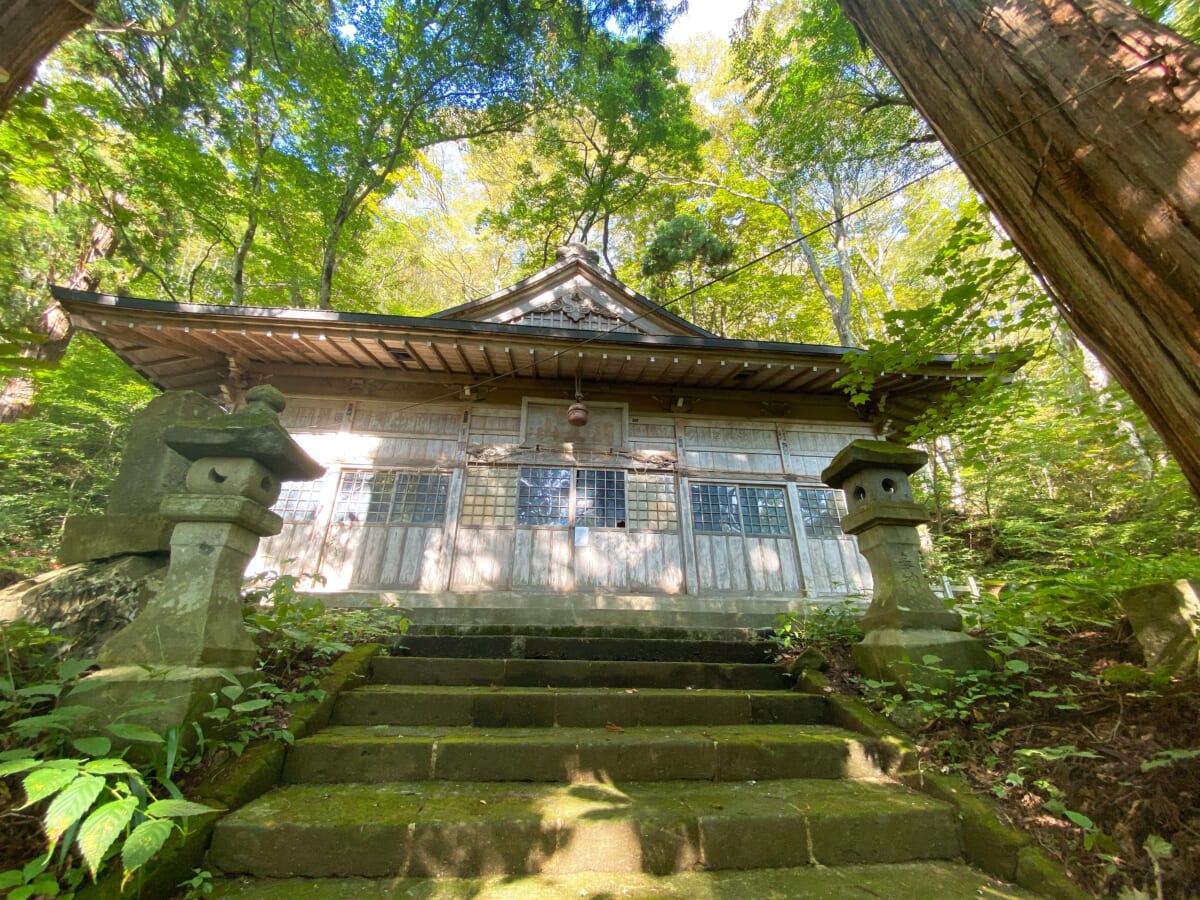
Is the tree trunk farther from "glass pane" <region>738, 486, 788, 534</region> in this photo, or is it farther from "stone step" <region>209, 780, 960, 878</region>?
"glass pane" <region>738, 486, 788, 534</region>

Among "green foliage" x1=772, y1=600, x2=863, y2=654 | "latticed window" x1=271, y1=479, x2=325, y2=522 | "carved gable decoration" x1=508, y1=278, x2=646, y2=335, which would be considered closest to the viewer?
"green foliage" x1=772, y1=600, x2=863, y2=654

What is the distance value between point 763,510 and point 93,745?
658 centimetres

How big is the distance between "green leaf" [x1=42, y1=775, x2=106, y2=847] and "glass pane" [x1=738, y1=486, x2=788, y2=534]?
249 inches

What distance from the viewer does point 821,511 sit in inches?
265

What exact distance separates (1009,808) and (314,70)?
14.8 meters

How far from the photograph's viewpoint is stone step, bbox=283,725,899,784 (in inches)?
89.7

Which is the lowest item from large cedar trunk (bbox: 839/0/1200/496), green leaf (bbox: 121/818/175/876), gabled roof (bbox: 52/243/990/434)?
green leaf (bbox: 121/818/175/876)

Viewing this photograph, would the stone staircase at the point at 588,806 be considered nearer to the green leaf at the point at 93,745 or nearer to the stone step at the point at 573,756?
the stone step at the point at 573,756

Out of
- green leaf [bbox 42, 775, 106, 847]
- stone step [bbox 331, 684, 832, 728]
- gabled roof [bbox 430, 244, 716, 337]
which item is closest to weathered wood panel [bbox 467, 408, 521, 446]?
gabled roof [bbox 430, 244, 716, 337]

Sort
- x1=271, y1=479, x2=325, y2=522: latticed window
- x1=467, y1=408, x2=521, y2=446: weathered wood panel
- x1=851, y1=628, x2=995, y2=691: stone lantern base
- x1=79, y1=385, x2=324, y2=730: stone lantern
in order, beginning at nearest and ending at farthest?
x1=79, y1=385, x2=324, y2=730: stone lantern → x1=851, y1=628, x2=995, y2=691: stone lantern base → x1=271, y1=479, x2=325, y2=522: latticed window → x1=467, y1=408, x2=521, y2=446: weathered wood panel

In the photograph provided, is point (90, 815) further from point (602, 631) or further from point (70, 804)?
point (602, 631)

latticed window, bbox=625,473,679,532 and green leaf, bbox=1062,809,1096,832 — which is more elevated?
latticed window, bbox=625,473,679,532

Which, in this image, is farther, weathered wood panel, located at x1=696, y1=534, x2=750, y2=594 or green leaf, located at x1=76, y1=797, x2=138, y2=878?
weathered wood panel, located at x1=696, y1=534, x2=750, y2=594

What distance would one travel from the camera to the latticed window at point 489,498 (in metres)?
6.34
